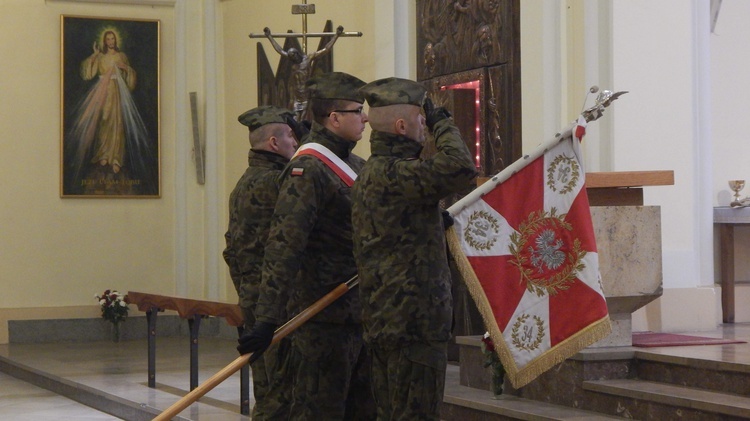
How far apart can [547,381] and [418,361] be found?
2531 millimetres

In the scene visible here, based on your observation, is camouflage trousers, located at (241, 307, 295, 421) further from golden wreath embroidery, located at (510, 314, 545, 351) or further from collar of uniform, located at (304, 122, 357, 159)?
golden wreath embroidery, located at (510, 314, 545, 351)

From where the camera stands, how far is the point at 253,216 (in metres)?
6.08

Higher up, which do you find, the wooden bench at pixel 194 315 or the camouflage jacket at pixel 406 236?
the camouflage jacket at pixel 406 236

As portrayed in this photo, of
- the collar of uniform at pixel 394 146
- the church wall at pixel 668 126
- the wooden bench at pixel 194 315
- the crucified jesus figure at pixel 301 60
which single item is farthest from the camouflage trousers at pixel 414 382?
the crucified jesus figure at pixel 301 60

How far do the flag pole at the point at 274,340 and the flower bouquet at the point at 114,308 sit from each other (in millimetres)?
9503

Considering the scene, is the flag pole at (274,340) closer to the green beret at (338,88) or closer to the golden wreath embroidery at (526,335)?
the green beret at (338,88)

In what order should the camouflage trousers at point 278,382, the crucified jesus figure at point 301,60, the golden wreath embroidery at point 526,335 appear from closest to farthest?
the camouflage trousers at point 278,382 < the golden wreath embroidery at point 526,335 < the crucified jesus figure at point 301,60

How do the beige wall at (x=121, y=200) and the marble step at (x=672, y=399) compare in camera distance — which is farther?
the beige wall at (x=121, y=200)

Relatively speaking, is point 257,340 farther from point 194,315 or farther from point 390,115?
point 194,315

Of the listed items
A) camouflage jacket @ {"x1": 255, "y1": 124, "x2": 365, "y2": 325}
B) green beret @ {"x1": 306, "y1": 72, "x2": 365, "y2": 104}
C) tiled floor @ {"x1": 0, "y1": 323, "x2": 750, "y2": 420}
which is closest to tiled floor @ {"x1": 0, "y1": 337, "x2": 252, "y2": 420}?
tiled floor @ {"x1": 0, "y1": 323, "x2": 750, "y2": 420}

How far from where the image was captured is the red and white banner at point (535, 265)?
5.82 m

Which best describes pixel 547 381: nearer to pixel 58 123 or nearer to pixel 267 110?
pixel 267 110

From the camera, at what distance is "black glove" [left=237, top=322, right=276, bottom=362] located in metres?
4.62

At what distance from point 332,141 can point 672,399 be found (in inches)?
88.5
